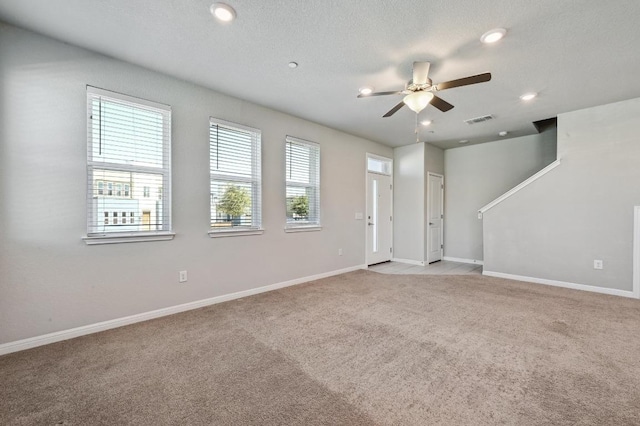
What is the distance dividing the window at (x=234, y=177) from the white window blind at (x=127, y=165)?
21.5 inches

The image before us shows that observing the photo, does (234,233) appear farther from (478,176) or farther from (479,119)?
(478,176)

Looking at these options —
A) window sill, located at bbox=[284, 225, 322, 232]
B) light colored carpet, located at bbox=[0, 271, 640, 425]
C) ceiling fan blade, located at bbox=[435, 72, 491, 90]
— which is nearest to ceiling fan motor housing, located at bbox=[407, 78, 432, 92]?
ceiling fan blade, located at bbox=[435, 72, 491, 90]

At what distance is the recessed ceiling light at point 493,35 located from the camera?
2.24m

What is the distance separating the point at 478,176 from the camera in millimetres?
6098

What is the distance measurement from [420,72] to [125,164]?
3.15 metres

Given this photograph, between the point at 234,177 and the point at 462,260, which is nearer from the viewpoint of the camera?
the point at 234,177

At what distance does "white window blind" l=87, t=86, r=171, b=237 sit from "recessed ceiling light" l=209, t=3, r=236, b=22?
1.39 metres

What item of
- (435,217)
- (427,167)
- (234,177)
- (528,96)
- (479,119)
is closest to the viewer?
(528,96)

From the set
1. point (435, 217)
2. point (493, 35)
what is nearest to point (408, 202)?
point (435, 217)

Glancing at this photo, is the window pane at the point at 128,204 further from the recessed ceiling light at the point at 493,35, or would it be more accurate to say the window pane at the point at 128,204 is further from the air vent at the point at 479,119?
the air vent at the point at 479,119

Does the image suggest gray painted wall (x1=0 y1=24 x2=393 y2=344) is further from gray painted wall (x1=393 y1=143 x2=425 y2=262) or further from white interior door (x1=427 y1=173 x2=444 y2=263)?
white interior door (x1=427 y1=173 x2=444 y2=263)

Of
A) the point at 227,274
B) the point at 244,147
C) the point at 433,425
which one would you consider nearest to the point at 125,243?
the point at 227,274

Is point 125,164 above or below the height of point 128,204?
above

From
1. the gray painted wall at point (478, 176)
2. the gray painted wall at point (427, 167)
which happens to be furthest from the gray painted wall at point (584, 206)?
the gray painted wall at point (427, 167)
